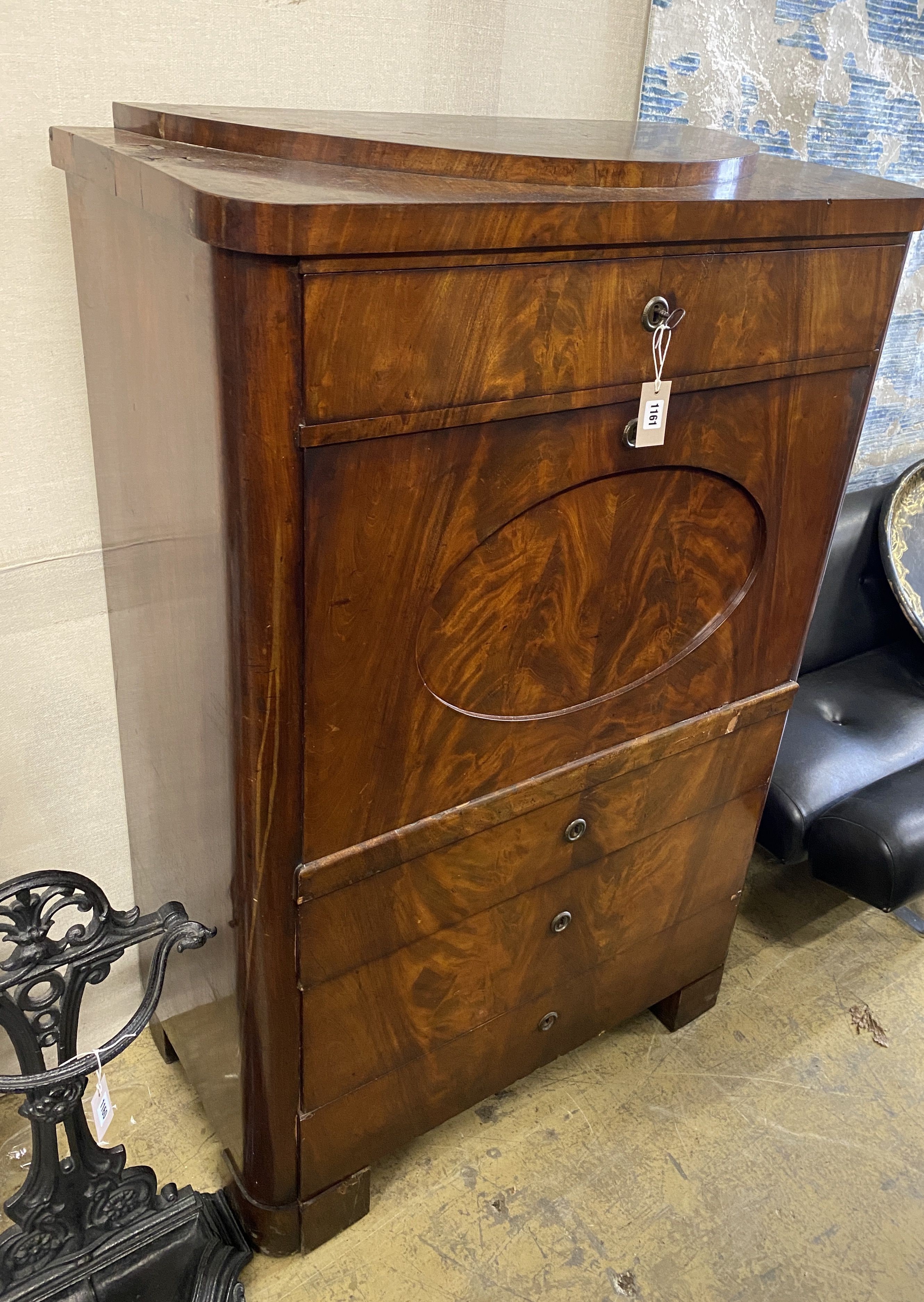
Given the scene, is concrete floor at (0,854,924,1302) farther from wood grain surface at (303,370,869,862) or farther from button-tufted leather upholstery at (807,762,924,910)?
wood grain surface at (303,370,869,862)

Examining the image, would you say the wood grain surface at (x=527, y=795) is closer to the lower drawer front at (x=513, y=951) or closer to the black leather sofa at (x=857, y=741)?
the lower drawer front at (x=513, y=951)

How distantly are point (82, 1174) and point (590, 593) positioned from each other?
35.5 inches

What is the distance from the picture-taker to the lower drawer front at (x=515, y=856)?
3.54 feet

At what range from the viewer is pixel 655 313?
92cm

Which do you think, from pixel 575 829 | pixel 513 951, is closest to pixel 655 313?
pixel 575 829

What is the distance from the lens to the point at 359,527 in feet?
2.80

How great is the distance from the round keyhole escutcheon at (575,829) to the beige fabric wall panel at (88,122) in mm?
660

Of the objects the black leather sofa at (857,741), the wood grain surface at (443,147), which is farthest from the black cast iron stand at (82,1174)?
the black leather sofa at (857,741)

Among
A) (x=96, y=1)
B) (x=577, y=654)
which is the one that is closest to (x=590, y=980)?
(x=577, y=654)

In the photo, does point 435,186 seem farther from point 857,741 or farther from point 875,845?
point 857,741

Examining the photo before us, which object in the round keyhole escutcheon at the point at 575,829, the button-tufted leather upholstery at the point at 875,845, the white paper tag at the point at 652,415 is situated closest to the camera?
the white paper tag at the point at 652,415

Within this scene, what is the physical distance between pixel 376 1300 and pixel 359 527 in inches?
41.8

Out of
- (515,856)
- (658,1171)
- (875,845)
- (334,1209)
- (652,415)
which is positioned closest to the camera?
(652,415)

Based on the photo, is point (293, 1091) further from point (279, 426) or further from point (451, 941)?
point (279, 426)
